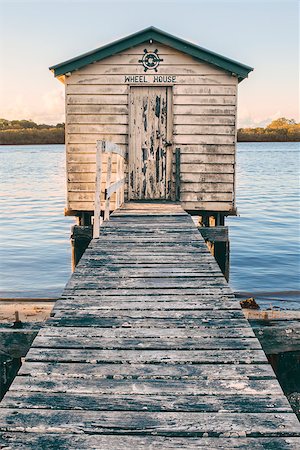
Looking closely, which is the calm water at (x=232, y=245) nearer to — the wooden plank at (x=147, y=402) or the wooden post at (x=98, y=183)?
the wooden post at (x=98, y=183)

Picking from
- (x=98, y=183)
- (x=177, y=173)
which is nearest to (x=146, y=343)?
(x=98, y=183)

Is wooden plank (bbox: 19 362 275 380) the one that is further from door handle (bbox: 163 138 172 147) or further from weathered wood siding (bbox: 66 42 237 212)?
door handle (bbox: 163 138 172 147)

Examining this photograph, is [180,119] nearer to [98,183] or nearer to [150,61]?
[150,61]

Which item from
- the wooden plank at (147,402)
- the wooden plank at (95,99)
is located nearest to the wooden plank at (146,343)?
the wooden plank at (147,402)

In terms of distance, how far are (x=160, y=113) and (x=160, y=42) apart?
1.48 metres

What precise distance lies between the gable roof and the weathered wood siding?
196mm

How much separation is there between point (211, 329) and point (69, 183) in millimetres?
7850

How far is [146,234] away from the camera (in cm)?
763

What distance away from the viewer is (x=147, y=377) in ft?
9.55

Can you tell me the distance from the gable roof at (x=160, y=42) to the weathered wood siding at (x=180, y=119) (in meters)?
0.20

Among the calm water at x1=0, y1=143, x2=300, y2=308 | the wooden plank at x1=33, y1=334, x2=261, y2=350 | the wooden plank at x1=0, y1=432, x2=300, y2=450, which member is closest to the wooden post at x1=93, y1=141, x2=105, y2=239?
the wooden plank at x1=33, y1=334, x2=261, y2=350

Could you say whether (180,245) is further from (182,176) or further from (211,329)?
(182,176)

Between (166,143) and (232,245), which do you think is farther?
(232,245)

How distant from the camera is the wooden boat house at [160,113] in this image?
10586 mm
